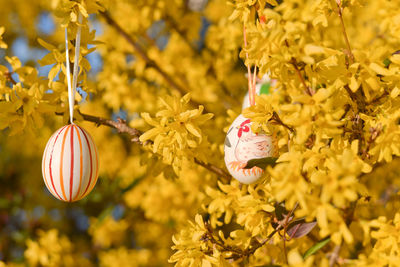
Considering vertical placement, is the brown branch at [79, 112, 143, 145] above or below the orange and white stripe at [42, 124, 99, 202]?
above

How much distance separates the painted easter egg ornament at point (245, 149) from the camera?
0.82 meters

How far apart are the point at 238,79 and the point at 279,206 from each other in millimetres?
1211

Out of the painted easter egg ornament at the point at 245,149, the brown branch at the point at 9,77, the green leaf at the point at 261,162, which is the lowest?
the green leaf at the point at 261,162

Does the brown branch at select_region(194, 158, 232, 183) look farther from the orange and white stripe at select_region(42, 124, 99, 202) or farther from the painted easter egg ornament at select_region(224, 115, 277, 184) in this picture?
the orange and white stripe at select_region(42, 124, 99, 202)

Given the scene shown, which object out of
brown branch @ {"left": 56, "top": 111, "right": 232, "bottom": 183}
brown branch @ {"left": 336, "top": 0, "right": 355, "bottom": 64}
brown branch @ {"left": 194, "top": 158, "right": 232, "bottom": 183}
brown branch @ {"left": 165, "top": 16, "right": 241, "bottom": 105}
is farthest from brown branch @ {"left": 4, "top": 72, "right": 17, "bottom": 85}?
brown branch @ {"left": 165, "top": 16, "right": 241, "bottom": 105}

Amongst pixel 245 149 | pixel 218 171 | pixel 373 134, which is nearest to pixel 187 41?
pixel 218 171

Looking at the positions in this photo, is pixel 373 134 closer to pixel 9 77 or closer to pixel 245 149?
pixel 245 149

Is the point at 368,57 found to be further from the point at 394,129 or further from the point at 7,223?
the point at 7,223

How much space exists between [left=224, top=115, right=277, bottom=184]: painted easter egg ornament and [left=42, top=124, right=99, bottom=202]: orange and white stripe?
0.28 meters

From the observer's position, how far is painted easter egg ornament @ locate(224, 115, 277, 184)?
2.71 ft

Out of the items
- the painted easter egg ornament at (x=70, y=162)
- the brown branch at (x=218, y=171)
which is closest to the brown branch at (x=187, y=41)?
the brown branch at (x=218, y=171)

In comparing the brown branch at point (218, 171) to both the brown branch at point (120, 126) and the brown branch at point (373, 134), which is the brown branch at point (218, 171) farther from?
the brown branch at point (373, 134)

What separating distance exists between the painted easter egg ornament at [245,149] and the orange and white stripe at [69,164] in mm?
277

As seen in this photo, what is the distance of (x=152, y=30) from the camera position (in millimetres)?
2453
